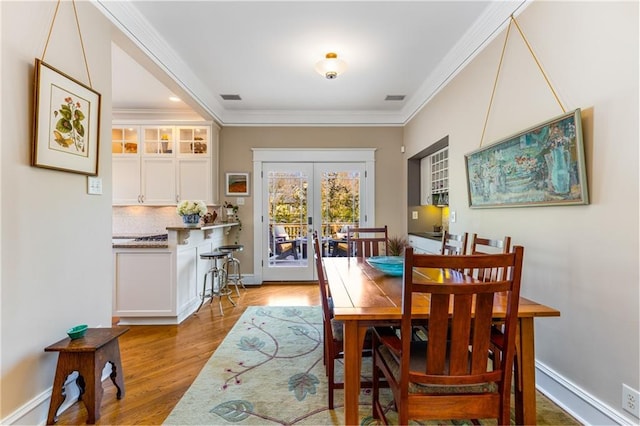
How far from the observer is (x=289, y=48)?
9.65 ft

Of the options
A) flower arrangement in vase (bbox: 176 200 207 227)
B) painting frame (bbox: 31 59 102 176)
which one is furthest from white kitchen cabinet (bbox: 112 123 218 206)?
painting frame (bbox: 31 59 102 176)

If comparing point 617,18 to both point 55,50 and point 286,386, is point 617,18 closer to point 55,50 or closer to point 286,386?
point 286,386

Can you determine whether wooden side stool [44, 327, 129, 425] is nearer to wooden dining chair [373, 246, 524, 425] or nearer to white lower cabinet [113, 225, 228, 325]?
white lower cabinet [113, 225, 228, 325]

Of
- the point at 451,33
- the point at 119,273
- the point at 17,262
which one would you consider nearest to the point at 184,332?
the point at 119,273

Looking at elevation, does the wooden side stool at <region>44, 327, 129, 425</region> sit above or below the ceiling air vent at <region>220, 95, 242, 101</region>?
below

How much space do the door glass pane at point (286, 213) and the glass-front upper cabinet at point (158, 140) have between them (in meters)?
1.57

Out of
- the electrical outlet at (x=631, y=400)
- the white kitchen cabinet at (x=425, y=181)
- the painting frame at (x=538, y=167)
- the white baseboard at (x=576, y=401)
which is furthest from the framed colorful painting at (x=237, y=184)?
the electrical outlet at (x=631, y=400)

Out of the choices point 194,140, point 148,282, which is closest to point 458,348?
point 148,282

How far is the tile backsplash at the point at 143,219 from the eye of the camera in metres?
4.79

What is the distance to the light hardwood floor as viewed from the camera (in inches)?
70.9

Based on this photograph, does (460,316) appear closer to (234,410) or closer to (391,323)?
(391,323)

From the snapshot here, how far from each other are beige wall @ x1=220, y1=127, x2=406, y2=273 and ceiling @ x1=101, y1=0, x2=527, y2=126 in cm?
52

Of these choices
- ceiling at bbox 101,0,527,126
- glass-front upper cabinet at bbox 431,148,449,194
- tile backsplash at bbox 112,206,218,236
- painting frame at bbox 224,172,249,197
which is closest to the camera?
ceiling at bbox 101,0,527,126

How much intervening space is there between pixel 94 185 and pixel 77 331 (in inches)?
36.0
